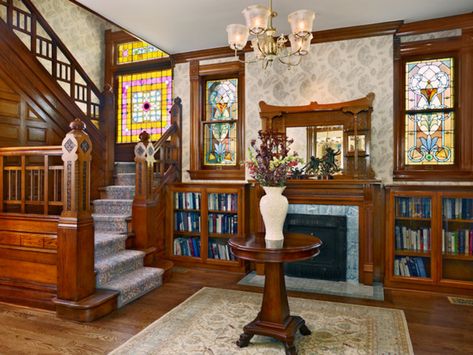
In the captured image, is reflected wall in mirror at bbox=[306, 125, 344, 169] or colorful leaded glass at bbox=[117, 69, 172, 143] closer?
reflected wall in mirror at bbox=[306, 125, 344, 169]

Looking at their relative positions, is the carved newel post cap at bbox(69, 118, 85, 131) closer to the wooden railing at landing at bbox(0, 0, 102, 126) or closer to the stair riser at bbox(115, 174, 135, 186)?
the wooden railing at landing at bbox(0, 0, 102, 126)

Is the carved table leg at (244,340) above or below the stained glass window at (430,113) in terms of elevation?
below

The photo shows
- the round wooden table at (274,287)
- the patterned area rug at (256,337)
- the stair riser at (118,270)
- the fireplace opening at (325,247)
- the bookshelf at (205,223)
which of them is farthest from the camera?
the bookshelf at (205,223)

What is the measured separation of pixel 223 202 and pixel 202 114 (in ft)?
4.66

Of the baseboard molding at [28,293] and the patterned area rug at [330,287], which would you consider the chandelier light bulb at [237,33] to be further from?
the baseboard molding at [28,293]

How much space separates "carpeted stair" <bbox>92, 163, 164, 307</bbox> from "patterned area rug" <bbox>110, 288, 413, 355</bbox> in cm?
55

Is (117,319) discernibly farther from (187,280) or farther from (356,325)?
(356,325)

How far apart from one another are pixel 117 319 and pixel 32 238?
118 cm

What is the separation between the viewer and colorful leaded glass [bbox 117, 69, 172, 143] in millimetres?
6121

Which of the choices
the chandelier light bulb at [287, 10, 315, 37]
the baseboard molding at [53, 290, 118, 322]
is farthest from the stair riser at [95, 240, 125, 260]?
the chandelier light bulb at [287, 10, 315, 37]

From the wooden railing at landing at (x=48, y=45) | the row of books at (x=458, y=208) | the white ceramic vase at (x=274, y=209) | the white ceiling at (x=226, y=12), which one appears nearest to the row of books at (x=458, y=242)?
the row of books at (x=458, y=208)

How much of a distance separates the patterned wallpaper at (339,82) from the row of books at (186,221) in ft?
4.36

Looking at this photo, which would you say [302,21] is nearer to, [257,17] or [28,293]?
[257,17]

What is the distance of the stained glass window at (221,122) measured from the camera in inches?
198
